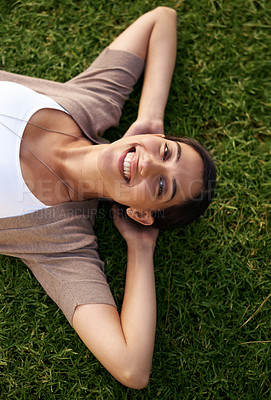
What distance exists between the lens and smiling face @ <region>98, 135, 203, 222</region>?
2.01 metres

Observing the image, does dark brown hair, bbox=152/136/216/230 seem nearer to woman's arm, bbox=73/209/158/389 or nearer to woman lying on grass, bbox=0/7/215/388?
woman lying on grass, bbox=0/7/215/388

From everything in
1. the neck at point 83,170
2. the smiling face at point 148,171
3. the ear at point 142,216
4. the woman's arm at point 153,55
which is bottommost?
the ear at point 142,216

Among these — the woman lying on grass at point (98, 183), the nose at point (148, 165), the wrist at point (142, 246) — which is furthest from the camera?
the wrist at point (142, 246)

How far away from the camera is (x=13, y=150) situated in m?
2.16

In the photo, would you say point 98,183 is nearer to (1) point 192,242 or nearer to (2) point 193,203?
(2) point 193,203

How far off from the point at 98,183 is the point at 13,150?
564mm

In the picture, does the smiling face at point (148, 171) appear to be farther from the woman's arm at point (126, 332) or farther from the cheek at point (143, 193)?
the woman's arm at point (126, 332)

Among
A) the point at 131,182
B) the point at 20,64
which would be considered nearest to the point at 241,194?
the point at 131,182

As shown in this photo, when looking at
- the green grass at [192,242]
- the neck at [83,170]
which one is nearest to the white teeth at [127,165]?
the neck at [83,170]

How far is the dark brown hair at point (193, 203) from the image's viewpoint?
2.22m

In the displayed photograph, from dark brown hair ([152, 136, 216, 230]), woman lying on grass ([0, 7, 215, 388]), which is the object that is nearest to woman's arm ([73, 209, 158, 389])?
woman lying on grass ([0, 7, 215, 388])

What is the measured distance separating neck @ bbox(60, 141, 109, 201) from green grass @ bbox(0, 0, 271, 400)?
15.9 inches

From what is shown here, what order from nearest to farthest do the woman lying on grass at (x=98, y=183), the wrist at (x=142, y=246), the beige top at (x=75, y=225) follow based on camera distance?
1. the woman lying on grass at (x=98, y=183)
2. the beige top at (x=75, y=225)
3. the wrist at (x=142, y=246)

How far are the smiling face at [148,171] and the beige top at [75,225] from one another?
0.42 meters
